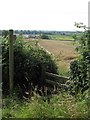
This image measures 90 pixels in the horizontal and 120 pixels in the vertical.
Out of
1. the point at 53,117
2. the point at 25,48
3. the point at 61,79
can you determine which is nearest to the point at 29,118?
the point at 53,117

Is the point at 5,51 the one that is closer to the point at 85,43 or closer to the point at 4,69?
the point at 4,69

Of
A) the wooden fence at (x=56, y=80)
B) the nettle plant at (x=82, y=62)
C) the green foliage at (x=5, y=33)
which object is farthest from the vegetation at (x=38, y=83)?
the green foliage at (x=5, y=33)

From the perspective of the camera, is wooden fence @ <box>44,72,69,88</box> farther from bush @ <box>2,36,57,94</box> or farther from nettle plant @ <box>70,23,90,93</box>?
nettle plant @ <box>70,23,90,93</box>

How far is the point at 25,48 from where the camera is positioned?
11.5 meters

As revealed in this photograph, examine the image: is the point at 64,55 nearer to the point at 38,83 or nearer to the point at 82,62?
the point at 38,83

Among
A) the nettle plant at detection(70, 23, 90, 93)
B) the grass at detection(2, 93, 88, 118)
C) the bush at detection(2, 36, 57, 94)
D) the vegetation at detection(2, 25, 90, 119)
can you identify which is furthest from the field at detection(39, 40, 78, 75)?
the grass at detection(2, 93, 88, 118)

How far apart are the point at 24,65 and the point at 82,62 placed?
3.29 meters

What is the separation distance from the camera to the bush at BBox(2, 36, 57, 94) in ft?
35.7

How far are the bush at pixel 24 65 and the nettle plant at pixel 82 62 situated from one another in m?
2.70

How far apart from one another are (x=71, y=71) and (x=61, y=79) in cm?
121

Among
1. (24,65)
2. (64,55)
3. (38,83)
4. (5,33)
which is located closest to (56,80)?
(38,83)

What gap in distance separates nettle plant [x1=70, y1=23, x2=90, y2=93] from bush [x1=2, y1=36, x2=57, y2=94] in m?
2.70

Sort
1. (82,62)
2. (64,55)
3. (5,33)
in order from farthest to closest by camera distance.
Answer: (64,55) → (5,33) → (82,62)

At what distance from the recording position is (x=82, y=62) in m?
8.06
